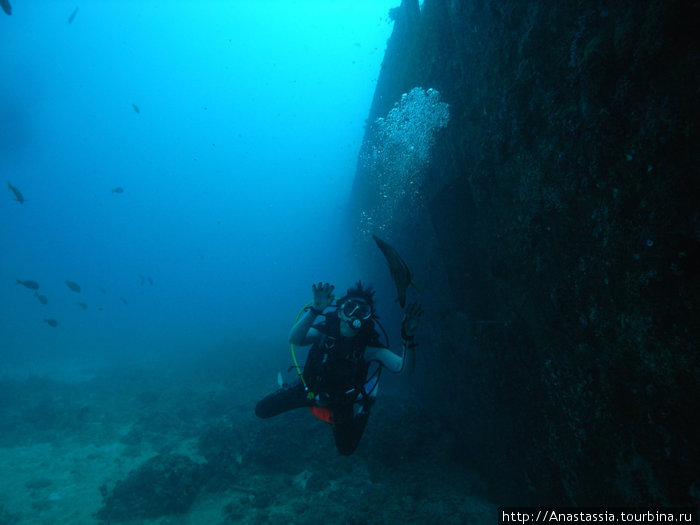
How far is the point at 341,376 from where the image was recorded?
15.4 ft

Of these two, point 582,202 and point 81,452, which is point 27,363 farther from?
point 582,202

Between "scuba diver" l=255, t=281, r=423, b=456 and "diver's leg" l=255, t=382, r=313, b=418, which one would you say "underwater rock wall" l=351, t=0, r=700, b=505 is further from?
"diver's leg" l=255, t=382, r=313, b=418

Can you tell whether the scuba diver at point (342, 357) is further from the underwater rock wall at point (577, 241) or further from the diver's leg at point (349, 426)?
the underwater rock wall at point (577, 241)

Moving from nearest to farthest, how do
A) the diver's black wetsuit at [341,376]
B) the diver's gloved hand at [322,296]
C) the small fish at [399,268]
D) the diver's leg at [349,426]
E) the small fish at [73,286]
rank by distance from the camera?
1. the small fish at [399,268]
2. the diver's gloved hand at [322,296]
3. the diver's black wetsuit at [341,376]
4. the diver's leg at [349,426]
5. the small fish at [73,286]

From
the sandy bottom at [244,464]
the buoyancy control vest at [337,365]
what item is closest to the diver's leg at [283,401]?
the buoyancy control vest at [337,365]

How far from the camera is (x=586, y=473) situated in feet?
9.56

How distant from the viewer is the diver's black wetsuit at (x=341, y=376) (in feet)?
15.5

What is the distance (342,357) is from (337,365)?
14 cm

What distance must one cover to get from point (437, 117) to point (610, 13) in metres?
3.51

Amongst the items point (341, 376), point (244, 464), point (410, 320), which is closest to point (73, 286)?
point (244, 464)

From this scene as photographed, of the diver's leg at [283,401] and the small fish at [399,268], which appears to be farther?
the diver's leg at [283,401]

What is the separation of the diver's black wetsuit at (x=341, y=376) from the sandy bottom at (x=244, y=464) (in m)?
1.39

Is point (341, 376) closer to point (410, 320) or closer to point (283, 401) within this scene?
point (410, 320)

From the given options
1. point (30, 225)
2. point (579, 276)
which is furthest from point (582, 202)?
point (30, 225)
